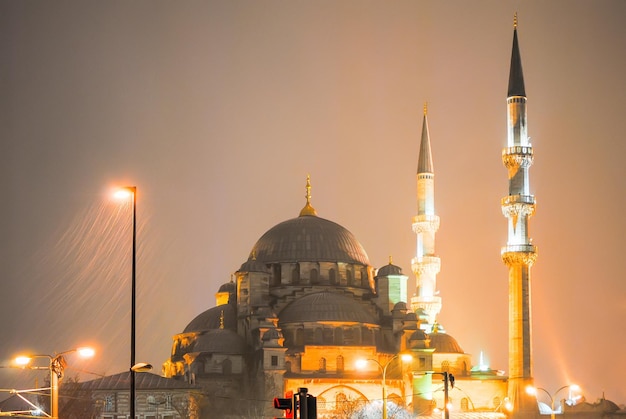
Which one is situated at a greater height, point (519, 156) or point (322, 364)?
point (519, 156)

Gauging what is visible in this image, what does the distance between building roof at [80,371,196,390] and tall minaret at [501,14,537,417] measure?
18.9 metres

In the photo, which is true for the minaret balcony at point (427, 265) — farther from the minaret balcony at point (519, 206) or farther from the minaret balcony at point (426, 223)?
the minaret balcony at point (519, 206)

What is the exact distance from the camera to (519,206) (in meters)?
83.9

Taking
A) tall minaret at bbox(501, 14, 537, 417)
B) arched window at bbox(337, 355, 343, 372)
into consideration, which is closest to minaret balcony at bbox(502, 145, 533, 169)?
tall minaret at bbox(501, 14, 537, 417)

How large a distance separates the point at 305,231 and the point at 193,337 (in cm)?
1050

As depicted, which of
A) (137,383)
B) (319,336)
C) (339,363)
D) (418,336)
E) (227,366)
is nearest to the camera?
(137,383)

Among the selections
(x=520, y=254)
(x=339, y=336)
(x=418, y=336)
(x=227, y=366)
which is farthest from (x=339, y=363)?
(x=520, y=254)

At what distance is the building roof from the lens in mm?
75938

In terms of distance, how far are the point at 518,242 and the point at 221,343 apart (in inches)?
726

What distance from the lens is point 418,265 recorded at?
91.5 metres

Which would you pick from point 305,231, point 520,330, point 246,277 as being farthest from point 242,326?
point 520,330

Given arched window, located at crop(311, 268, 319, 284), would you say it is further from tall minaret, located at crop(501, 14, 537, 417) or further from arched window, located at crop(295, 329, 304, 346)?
tall minaret, located at crop(501, 14, 537, 417)

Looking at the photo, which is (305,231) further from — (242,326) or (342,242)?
(242,326)

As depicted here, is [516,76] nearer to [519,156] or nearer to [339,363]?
[519,156]
